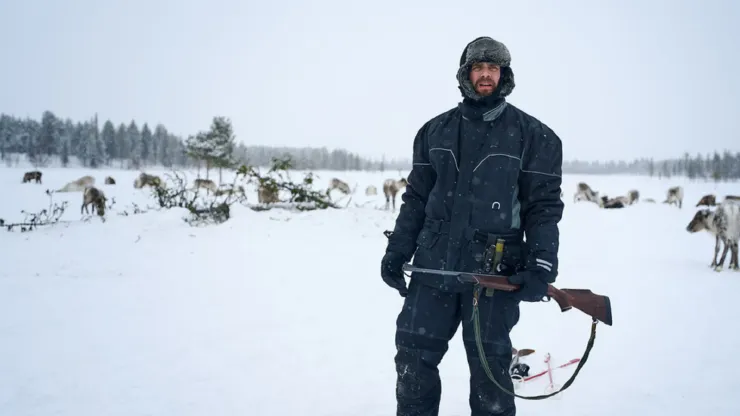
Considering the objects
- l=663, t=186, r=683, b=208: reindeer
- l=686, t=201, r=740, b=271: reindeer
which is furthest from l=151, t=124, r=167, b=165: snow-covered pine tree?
l=686, t=201, r=740, b=271: reindeer

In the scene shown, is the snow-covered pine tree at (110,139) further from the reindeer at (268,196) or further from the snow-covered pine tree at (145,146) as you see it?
the reindeer at (268,196)

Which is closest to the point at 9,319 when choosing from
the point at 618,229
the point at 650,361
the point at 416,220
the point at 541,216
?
the point at 416,220

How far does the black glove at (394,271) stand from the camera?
8.75 feet

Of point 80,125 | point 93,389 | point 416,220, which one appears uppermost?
point 80,125

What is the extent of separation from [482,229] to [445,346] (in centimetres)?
72

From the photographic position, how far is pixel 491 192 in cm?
245

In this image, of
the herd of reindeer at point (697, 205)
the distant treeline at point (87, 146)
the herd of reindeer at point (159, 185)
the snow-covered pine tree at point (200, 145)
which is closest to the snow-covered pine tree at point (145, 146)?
the distant treeline at point (87, 146)

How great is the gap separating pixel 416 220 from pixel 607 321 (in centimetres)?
127

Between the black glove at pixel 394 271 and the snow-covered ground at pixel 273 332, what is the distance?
112 centimetres

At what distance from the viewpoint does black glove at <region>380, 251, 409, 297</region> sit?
8.75 feet

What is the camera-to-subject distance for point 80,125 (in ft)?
276

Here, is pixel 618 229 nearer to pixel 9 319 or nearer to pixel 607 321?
pixel 607 321

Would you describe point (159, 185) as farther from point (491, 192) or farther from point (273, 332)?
point (491, 192)

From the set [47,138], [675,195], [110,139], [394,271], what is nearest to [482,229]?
[394,271]
